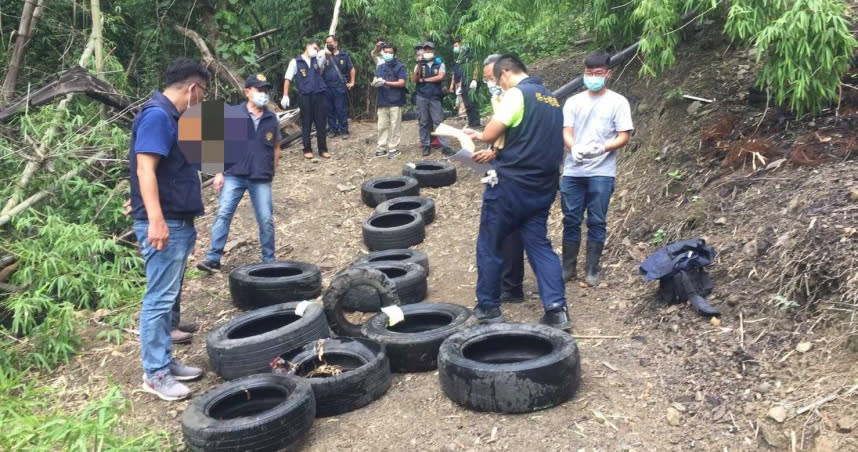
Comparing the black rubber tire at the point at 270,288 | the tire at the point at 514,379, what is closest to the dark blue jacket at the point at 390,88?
the black rubber tire at the point at 270,288

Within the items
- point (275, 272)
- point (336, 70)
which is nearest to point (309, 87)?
point (336, 70)

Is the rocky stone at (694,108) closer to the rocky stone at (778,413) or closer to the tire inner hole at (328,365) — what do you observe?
the rocky stone at (778,413)

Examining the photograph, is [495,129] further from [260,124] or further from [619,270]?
[260,124]

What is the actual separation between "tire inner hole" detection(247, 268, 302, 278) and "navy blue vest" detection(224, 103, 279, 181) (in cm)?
96

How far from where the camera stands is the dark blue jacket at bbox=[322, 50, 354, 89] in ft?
41.2

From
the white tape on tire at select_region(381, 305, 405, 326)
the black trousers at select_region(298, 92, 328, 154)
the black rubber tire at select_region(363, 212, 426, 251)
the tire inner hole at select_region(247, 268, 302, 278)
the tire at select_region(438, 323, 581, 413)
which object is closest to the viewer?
the tire at select_region(438, 323, 581, 413)

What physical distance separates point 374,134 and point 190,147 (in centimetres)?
909

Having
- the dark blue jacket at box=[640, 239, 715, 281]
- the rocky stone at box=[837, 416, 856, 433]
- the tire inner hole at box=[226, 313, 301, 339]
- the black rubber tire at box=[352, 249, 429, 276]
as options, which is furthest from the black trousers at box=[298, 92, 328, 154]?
the rocky stone at box=[837, 416, 856, 433]

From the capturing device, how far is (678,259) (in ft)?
16.0

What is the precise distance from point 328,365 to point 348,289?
72 centimetres

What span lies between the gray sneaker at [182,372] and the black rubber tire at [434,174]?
18.1ft

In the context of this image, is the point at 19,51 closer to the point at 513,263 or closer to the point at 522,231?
the point at 513,263

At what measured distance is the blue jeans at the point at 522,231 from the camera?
4.85 meters

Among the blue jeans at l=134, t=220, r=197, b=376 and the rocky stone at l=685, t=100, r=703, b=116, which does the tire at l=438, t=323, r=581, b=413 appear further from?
the rocky stone at l=685, t=100, r=703, b=116
